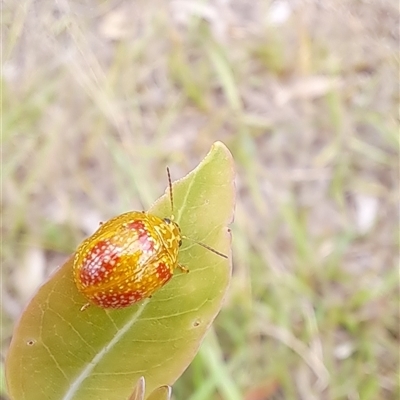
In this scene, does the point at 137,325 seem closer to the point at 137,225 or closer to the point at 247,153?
the point at 137,225

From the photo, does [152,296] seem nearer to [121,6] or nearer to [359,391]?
[359,391]

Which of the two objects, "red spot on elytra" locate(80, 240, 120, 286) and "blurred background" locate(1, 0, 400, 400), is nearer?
"red spot on elytra" locate(80, 240, 120, 286)

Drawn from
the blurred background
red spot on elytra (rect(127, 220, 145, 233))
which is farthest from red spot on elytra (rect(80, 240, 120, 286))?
the blurred background

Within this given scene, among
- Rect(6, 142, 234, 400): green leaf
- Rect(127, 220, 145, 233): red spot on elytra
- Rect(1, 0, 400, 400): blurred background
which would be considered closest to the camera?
Rect(6, 142, 234, 400): green leaf

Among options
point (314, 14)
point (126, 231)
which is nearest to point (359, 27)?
point (314, 14)

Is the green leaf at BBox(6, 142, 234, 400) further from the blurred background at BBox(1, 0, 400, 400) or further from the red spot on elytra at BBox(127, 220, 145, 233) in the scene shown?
the blurred background at BBox(1, 0, 400, 400)

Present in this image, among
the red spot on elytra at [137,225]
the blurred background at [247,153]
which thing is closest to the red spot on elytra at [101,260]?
the red spot on elytra at [137,225]

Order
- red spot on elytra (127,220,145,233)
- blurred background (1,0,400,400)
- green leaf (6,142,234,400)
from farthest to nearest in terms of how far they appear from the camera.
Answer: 1. blurred background (1,0,400,400)
2. red spot on elytra (127,220,145,233)
3. green leaf (6,142,234,400)
